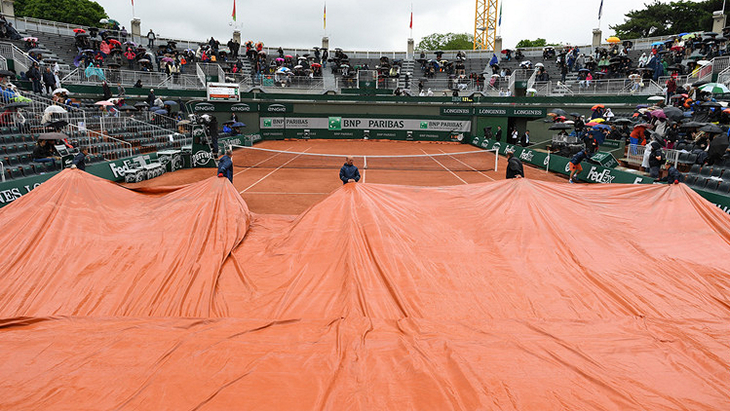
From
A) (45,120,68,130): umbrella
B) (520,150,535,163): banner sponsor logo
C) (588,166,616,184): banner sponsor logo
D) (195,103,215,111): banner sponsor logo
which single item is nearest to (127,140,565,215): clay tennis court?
(520,150,535,163): banner sponsor logo

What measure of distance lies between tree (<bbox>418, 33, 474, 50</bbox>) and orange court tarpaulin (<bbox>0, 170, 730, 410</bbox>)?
3397 inches

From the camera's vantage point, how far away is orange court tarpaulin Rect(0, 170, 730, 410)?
15.5 ft

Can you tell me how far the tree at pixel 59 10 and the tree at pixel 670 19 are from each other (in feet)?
241

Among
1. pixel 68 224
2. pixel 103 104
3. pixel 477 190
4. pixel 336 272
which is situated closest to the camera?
pixel 336 272

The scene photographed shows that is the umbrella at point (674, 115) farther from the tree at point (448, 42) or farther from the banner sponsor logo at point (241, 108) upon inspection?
the tree at point (448, 42)

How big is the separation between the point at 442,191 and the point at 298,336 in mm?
6330

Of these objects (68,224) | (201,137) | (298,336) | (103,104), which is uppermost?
(103,104)

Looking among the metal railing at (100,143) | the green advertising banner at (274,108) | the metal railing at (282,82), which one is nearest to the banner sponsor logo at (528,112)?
the metal railing at (282,82)

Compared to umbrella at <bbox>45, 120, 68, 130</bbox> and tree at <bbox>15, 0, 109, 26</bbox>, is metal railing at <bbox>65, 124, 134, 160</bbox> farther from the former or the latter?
tree at <bbox>15, 0, 109, 26</bbox>

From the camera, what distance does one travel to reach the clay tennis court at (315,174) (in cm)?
1708

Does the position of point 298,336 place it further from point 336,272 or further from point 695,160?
point 695,160

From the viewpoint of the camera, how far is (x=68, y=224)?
877 centimetres

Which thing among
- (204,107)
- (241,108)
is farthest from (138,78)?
(241,108)

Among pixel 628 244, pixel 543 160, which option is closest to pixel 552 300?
pixel 628 244
